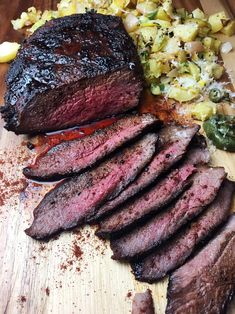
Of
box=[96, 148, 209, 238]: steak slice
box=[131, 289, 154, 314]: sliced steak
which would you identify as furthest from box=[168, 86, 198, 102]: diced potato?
box=[131, 289, 154, 314]: sliced steak

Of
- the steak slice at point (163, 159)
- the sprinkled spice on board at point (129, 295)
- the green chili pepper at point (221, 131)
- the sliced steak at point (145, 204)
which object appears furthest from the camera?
the green chili pepper at point (221, 131)

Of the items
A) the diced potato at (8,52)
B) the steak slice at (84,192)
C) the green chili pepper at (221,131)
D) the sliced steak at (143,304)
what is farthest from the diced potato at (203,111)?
the diced potato at (8,52)

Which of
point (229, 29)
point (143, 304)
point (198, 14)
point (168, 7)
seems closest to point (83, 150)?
point (143, 304)

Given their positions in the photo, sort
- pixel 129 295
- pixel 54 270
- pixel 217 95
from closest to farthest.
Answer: pixel 129 295, pixel 54 270, pixel 217 95

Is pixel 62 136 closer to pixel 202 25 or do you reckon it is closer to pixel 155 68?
pixel 155 68

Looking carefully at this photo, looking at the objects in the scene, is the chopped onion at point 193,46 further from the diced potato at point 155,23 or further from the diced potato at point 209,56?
the diced potato at point 155,23

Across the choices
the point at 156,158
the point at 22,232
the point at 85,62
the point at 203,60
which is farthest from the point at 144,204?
the point at 203,60
